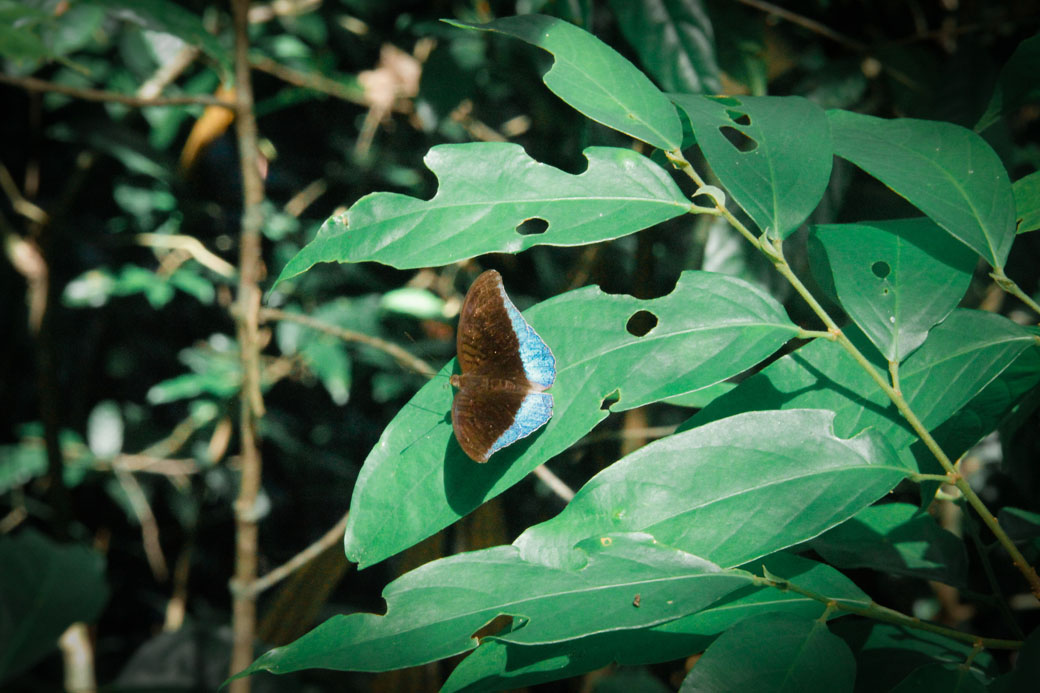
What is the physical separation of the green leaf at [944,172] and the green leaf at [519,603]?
11.4 inches

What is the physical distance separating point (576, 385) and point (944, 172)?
32 centimetres

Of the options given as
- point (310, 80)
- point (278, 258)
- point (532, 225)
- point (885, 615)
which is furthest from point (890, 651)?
point (310, 80)

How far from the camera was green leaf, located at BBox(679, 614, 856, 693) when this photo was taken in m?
0.40

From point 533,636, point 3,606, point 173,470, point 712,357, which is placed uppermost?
point 712,357

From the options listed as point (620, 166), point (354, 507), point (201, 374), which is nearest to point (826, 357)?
point (620, 166)

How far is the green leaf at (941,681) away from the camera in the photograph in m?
0.42

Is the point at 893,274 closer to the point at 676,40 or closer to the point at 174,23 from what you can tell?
the point at 676,40

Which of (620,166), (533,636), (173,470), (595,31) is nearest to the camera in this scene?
(533,636)

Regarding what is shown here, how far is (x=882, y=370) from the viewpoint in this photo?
51 cm

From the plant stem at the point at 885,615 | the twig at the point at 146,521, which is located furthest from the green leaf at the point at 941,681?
the twig at the point at 146,521

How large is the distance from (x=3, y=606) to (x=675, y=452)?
1.14 metres

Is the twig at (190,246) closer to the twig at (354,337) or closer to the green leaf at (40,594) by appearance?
the green leaf at (40,594)

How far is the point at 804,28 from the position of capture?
121 centimetres

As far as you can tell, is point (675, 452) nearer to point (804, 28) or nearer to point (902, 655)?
point (902, 655)
